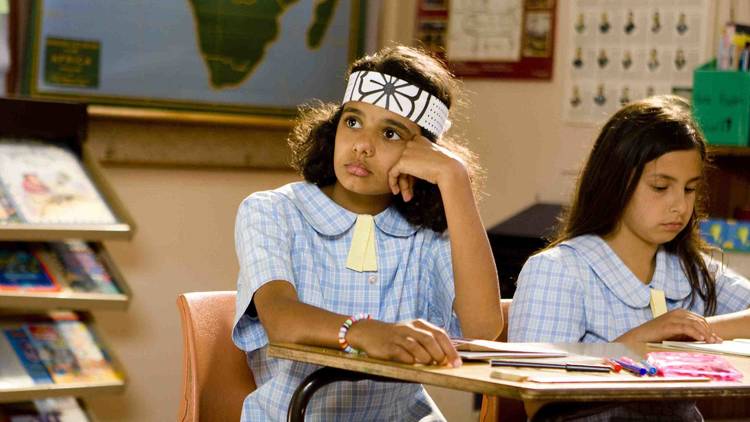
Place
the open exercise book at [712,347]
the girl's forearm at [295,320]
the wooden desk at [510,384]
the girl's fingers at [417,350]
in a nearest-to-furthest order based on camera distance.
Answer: the wooden desk at [510,384] < the girl's fingers at [417,350] < the girl's forearm at [295,320] < the open exercise book at [712,347]

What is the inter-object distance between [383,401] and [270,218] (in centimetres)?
40

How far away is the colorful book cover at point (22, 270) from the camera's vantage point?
2.12 metres

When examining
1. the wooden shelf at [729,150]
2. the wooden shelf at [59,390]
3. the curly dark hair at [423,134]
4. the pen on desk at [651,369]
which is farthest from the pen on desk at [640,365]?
the wooden shelf at [729,150]

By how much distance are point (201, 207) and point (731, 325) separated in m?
2.25

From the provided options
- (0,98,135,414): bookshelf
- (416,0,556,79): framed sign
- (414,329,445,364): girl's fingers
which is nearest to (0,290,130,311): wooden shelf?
(0,98,135,414): bookshelf

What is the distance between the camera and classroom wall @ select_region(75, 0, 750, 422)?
378cm

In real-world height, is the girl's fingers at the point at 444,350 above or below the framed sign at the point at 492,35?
below

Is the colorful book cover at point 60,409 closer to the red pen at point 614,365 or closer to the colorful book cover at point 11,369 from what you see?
the colorful book cover at point 11,369

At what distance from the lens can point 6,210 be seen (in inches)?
82.6

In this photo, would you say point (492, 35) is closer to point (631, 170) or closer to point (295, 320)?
point (631, 170)

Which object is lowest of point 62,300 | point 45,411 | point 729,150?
point 45,411

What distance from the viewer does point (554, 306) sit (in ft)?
7.27

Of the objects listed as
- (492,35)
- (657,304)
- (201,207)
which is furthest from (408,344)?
(492,35)

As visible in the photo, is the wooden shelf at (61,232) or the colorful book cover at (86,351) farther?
the colorful book cover at (86,351)
